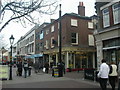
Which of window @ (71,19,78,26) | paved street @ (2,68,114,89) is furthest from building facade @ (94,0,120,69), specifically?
window @ (71,19,78,26)

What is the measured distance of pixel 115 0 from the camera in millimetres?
15195

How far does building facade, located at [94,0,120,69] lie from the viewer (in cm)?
→ 1517

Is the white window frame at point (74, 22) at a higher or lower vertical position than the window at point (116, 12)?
higher

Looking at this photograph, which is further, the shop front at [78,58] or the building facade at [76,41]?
the building facade at [76,41]

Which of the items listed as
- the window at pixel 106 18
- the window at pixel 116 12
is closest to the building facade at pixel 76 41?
the window at pixel 106 18

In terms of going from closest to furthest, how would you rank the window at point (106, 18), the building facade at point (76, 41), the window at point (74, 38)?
the window at point (106, 18) < the building facade at point (76, 41) < the window at point (74, 38)

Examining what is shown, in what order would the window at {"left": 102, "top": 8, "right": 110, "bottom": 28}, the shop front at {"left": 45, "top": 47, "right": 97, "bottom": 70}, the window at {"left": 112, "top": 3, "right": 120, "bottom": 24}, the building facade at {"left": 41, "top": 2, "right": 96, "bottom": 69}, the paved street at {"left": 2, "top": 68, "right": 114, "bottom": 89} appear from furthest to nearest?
1. the building facade at {"left": 41, "top": 2, "right": 96, "bottom": 69}
2. the shop front at {"left": 45, "top": 47, "right": 97, "bottom": 70}
3. the window at {"left": 102, "top": 8, "right": 110, "bottom": 28}
4. the window at {"left": 112, "top": 3, "right": 120, "bottom": 24}
5. the paved street at {"left": 2, "top": 68, "right": 114, "bottom": 89}

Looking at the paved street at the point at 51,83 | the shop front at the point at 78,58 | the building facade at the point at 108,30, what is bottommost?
the paved street at the point at 51,83

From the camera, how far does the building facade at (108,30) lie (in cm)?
1517

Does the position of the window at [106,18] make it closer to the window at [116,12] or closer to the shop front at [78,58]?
the window at [116,12]

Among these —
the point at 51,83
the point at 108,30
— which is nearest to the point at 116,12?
the point at 108,30

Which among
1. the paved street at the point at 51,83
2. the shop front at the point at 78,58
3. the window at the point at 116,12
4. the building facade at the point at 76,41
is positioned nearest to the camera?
the paved street at the point at 51,83

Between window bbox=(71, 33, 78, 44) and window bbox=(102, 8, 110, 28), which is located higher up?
window bbox=(102, 8, 110, 28)

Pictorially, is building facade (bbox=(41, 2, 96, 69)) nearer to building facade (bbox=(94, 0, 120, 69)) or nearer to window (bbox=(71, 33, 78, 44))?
window (bbox=(71, 33, 78, 44))
